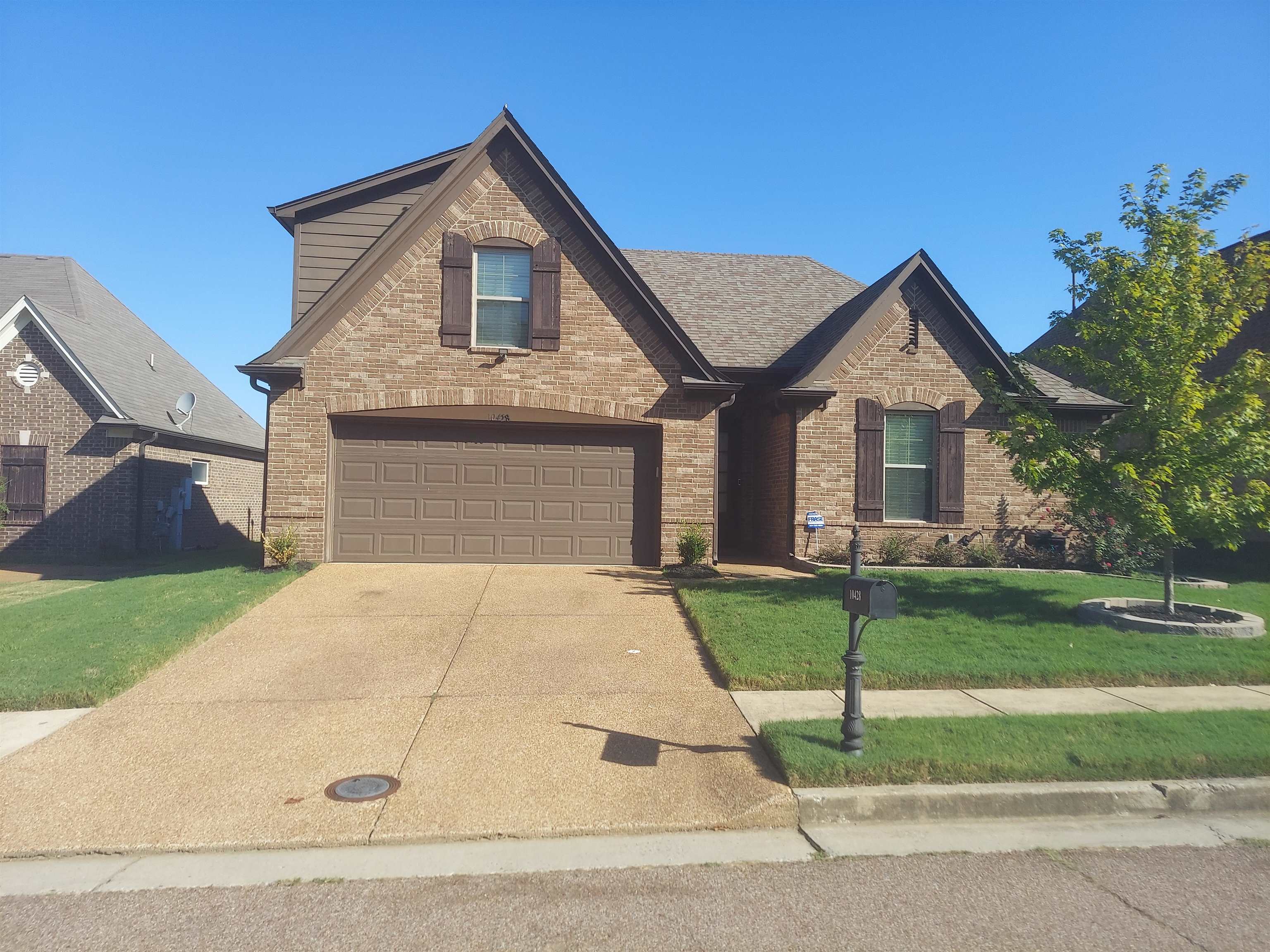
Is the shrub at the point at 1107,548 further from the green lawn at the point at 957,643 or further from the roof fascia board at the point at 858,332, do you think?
the roof fascia board at the point at 858,332

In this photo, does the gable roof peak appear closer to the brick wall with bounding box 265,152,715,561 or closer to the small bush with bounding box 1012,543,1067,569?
the brick wall with bounding box 265,152,715,561

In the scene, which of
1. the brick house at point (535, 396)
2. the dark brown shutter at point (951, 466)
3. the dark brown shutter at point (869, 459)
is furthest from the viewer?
the dark brown shutter at point (951, 466)

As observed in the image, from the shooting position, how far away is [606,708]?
6633mm

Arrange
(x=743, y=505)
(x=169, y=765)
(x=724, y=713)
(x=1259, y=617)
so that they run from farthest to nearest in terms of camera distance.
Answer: (x=743, y=505), (x=1259, y=617), (x=724, y=713), (x=169, y=765)

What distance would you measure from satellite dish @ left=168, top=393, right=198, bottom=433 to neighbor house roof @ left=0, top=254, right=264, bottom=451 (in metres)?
0.13

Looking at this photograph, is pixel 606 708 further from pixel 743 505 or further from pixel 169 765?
pixel 743 505

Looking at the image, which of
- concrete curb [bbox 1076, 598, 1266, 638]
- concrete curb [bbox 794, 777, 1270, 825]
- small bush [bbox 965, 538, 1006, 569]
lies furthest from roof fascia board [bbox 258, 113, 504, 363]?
concrete curb [bbox 1076, 598, 1266, 638]

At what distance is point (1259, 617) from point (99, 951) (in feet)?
37.1

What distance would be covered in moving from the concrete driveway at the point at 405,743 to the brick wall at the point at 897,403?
5.32 metres

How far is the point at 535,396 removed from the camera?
1252cm

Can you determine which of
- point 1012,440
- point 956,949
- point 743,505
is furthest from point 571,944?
point 743,505

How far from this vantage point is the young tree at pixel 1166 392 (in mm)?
8586

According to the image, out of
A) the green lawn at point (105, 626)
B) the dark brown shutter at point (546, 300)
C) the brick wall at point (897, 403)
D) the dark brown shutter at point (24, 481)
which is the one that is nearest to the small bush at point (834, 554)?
the brick wall at point (897, 403)

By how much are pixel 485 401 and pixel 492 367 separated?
566mm
